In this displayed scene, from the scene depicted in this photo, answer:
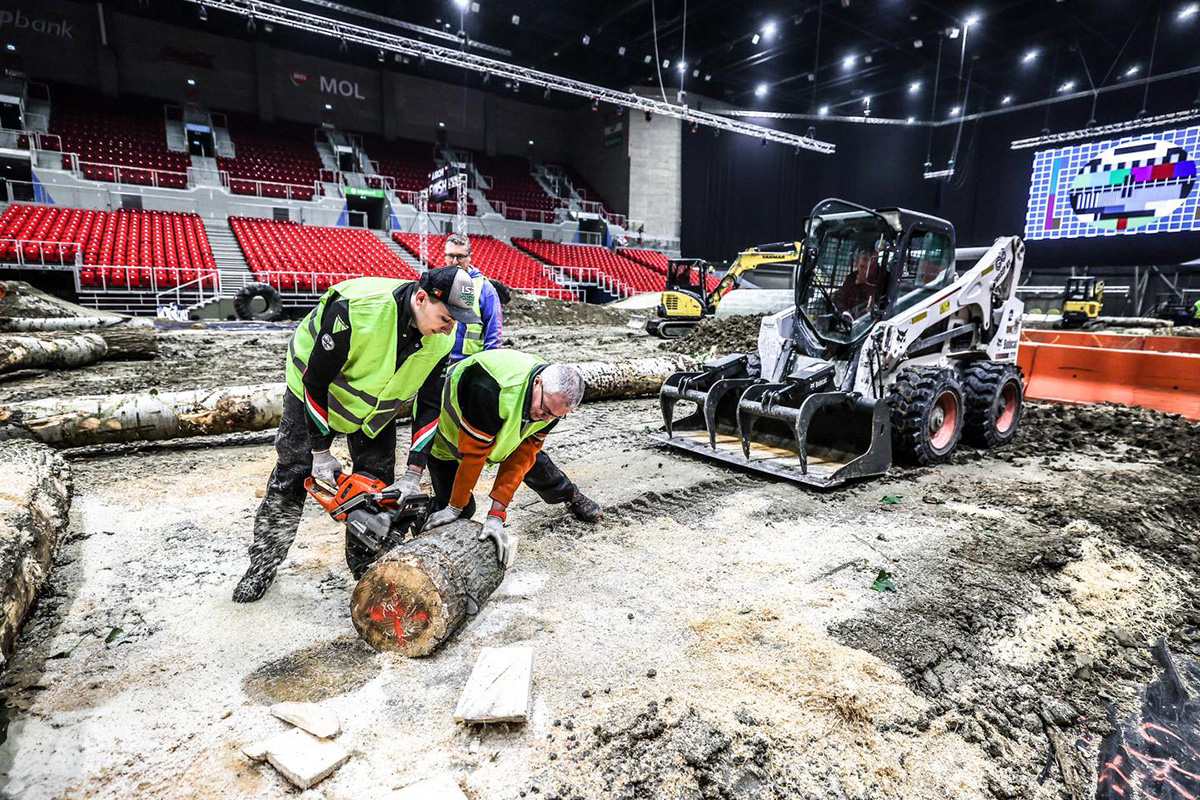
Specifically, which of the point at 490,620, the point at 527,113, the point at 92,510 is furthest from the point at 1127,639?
the point at 527,113

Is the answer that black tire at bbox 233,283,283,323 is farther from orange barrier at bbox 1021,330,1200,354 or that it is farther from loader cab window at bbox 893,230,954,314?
orange barrier at bbox 1021,330,1200,354

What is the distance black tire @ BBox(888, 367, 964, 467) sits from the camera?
4.74 m

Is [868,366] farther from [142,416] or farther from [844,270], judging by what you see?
[142,416]

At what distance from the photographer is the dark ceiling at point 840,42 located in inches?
643

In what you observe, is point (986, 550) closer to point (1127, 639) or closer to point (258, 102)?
point (1127, 639)

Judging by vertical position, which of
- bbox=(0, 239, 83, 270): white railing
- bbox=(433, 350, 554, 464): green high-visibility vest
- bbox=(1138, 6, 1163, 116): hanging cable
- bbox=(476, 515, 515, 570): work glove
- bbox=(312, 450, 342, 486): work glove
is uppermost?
bbox=(1138, 6, 1163, 116): hanging cable

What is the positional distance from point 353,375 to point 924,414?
4299mm

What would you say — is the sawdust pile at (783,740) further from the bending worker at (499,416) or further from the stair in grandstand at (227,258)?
the stair in grandstand at (227,258)

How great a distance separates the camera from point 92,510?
3848mm

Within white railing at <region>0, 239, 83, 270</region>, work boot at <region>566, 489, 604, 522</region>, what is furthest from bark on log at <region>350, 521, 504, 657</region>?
white railing at <region>0, 239, 83, 270</region>

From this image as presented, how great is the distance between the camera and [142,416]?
488cm

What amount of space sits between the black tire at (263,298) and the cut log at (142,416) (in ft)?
36.1

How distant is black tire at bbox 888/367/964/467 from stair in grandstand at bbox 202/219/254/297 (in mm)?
16835

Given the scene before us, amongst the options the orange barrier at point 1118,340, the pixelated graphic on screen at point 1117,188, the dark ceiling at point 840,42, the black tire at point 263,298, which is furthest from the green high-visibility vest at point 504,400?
the pixelated graphic on screen at point 1117,188
